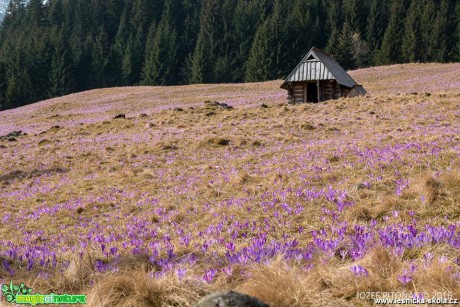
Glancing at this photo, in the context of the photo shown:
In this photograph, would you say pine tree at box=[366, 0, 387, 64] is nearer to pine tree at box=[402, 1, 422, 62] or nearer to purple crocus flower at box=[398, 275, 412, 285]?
pine tree at box=[402, 1, 422, 62]

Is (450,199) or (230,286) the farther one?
(450,199)

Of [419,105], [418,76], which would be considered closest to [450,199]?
[419,105]

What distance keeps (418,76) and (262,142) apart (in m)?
50.9

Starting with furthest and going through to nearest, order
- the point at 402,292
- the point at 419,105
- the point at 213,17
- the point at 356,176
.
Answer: the point at 213,17 → the point at 419,105 → the point at 356,176 → the point at 402,292

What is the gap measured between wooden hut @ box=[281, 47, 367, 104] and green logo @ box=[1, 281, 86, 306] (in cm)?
3473

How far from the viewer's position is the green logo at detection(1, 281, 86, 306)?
9.70 feet

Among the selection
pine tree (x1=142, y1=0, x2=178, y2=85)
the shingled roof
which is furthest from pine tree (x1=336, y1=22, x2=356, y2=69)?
the shingled roof

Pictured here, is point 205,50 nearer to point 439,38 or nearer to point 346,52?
point 346,52

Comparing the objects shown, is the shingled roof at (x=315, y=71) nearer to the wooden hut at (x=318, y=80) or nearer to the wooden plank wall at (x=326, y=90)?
the wooden hut at (x=318, y=80)

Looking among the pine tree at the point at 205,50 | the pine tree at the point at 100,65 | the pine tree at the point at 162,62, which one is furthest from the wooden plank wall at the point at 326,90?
the pine tree at the point at 100,65

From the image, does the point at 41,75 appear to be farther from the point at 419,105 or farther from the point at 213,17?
the point at 419,105

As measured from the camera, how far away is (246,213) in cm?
698

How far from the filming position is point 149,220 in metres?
7.61

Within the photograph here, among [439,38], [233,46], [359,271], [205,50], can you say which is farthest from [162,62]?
[359,271]
